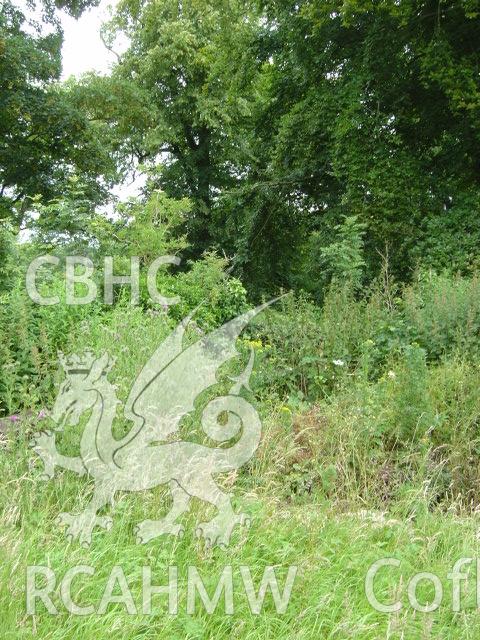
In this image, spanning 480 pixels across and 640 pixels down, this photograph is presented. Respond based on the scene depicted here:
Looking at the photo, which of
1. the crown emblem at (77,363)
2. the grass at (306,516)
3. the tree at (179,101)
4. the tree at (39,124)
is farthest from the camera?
the tree at (179,101)

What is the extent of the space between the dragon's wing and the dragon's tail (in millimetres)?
151

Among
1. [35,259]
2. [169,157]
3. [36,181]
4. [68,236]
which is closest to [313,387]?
[35,259]

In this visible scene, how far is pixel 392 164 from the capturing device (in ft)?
37.7

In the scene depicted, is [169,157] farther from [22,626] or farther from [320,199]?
[22,626]

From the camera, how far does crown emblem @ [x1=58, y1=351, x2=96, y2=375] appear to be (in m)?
3.71

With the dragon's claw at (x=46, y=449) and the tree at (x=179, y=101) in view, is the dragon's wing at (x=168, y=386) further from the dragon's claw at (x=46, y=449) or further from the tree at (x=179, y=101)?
the tree at (x=179, y=101)

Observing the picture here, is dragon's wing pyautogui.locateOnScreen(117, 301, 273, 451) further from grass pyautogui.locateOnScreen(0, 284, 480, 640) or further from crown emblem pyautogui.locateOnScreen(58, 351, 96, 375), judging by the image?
crown emblem pyautogui.locateOnScreen(58, 351, 96, 375)

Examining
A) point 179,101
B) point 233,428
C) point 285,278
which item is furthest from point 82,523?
point 179,101

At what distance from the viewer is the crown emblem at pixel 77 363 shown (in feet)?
12.2

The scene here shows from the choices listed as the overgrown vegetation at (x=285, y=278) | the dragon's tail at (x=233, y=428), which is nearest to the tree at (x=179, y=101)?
the overgrown vegetation at (x=285, y=278)

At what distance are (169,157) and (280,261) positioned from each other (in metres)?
8.25

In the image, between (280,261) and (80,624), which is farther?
(280,261)

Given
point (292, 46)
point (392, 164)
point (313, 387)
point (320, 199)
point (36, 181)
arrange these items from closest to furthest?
point (313, 387) < point (392, 164) < point (292, 46) < point (320, 199) < point (36, 181)

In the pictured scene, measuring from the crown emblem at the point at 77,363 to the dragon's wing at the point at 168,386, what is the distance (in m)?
0.34
